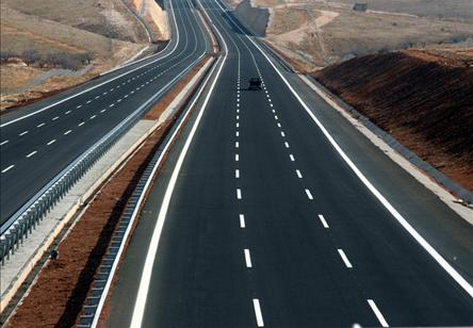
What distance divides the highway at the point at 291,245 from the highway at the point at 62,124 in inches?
238

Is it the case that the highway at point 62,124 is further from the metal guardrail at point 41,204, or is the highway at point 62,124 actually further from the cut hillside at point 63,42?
the cut hillside at point 63,42

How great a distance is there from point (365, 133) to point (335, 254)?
24850 mm

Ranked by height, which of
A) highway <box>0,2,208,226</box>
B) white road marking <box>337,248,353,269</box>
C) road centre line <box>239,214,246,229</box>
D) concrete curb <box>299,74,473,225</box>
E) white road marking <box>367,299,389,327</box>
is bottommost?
highway <box>0,2,208,226</box>

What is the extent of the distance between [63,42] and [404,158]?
93.9m

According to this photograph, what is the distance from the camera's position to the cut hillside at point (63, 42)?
86.4 metres

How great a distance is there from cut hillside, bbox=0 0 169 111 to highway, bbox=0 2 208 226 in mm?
4976

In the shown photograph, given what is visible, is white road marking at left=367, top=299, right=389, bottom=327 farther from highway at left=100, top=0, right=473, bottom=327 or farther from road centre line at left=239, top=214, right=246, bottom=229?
road centre line at left=239, top=214, right=246, bottom=229

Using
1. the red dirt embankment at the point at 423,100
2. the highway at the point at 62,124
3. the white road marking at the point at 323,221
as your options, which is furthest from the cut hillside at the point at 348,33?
the white road marking at the point at 323,221

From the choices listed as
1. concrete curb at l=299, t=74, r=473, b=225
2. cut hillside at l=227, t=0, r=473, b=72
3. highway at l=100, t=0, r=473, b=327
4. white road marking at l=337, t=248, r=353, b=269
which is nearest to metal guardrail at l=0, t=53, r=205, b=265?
highway at l=100, t=0, r=473, b=327

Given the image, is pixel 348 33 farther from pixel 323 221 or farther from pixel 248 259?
pixel 248 259

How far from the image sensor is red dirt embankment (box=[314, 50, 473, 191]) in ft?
123

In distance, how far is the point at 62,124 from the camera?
5166cm

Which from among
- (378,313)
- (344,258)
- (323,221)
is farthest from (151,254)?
(378,313)

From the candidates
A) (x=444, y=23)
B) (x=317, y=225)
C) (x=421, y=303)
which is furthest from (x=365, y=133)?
(x=444, y=23)
